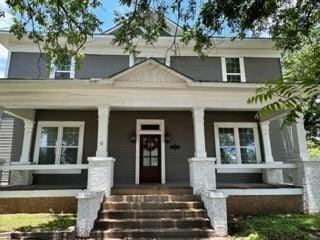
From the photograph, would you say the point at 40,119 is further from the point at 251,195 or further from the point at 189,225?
the point at 251,195

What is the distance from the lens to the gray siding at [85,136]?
385 inches

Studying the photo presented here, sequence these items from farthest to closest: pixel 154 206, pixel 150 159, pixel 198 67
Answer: pixel 198 67
pixel 150 159
pixel 154 206

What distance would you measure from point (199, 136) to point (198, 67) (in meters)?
4.42

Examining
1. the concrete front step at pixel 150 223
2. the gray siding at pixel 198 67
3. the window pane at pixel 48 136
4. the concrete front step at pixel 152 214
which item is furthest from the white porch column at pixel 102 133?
the gray siding at pixel 198 67

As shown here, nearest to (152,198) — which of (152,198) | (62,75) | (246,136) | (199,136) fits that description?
(152,198)

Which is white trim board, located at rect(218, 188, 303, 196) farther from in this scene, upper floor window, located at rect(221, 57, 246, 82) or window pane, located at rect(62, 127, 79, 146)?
window pane, located at rect(62, 127, 79, 146)

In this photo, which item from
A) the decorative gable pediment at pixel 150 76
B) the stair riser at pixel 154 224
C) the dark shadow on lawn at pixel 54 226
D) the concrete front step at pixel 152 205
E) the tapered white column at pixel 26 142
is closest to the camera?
the dark shadow on lawn at pixel 54 226

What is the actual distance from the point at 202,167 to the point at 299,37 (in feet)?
15.6

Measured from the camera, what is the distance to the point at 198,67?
11.2m

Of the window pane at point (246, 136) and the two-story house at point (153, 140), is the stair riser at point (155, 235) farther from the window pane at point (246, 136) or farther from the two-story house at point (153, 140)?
the window pane at point (246, 136)

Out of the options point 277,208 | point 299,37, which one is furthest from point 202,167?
point 299,37

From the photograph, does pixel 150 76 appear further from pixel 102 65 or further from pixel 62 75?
pixel 62 75

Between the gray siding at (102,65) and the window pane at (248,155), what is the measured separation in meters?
5.91

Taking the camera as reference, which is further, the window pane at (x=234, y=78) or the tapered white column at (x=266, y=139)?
the window pane at (x=234, y=78)
